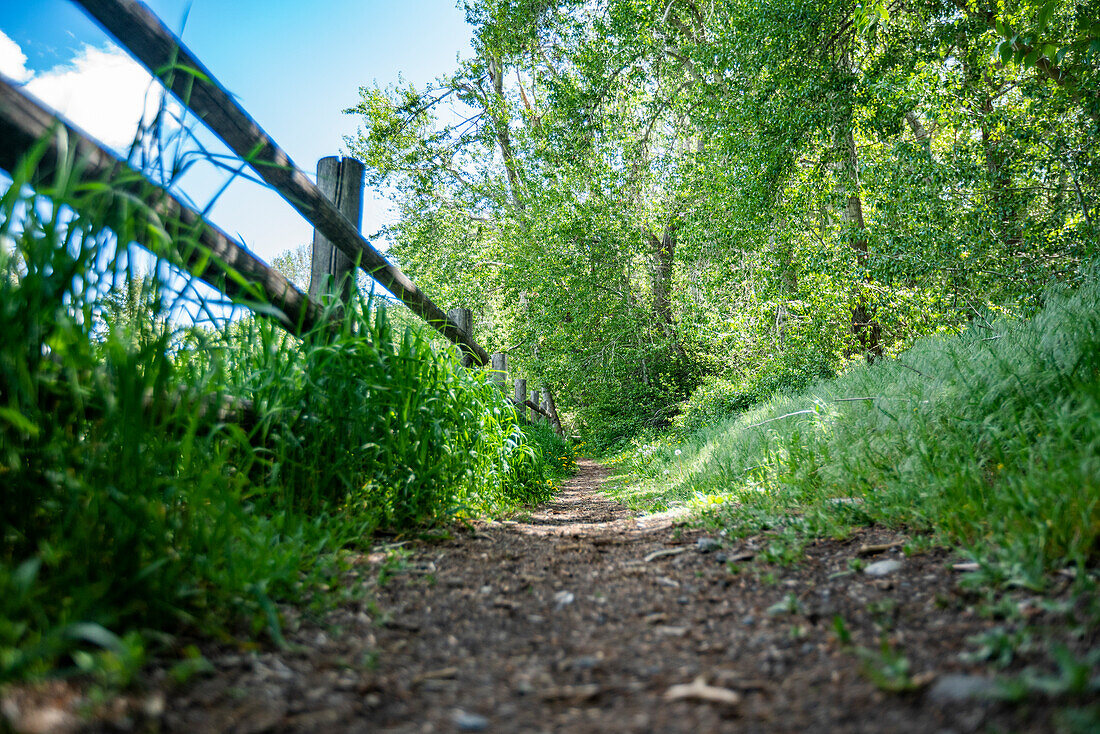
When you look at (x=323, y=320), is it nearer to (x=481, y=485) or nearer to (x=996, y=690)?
(x=481, y=485)

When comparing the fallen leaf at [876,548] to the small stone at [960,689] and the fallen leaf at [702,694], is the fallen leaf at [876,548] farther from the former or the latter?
the fallen leaf at [702,694]

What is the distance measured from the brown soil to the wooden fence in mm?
1030

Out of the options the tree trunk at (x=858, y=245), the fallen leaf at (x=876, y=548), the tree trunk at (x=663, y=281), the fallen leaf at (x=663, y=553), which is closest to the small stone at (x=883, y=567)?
the fallen leaf at (x=876, y=548)

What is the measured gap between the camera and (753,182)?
25.8 ft

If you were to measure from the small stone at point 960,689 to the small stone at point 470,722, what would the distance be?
806 millimetres

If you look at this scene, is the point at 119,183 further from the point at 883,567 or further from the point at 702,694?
the point at 883,567

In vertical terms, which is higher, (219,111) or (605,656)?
(219,111)

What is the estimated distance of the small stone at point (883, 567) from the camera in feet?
5.89

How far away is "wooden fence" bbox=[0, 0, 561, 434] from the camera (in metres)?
1.35

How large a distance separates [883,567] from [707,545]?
0.75 metres

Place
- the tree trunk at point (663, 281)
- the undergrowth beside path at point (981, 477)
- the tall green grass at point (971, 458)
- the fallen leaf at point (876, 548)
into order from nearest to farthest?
1. the undergrowth beside path at point (981, 477)
2. the tall green grass at point (971, 458)
3. the fallen leaf at point (876, 548)
4. the tree trunk at point (663, 281)

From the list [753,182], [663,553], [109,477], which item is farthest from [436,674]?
[753,182]

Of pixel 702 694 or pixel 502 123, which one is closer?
pixel 702 694

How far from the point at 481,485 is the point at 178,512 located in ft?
6.35
